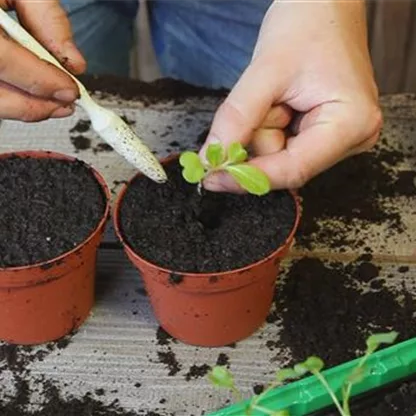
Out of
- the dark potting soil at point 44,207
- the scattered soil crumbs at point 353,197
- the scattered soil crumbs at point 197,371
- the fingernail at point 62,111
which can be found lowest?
the scattered soil crumbs at point 197,371

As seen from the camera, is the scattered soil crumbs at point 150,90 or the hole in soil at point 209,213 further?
the scattered soil crumbs at point 150,90

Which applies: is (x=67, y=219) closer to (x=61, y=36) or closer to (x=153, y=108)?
(x=61, y=36)

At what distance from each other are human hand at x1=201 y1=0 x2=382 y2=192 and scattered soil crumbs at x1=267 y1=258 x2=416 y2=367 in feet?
0.47

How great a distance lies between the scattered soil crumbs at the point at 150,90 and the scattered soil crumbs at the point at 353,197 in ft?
0.82

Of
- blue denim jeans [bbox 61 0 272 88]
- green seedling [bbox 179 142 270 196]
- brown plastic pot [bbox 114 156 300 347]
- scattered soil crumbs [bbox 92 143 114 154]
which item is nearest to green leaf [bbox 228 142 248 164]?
green seedling [bbox 179 142 270 196]

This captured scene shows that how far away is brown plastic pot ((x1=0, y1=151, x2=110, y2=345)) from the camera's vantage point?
0.91m

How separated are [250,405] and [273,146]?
368mm

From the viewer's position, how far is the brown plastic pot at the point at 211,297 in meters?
0.89

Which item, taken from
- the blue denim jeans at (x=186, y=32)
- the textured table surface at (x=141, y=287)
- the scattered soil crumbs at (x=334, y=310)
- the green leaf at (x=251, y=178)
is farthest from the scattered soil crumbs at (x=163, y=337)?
the blue denim jeans at (x=186, y=32)

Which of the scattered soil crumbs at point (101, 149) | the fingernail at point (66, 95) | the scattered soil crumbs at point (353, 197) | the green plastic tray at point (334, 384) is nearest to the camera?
the green plastic tray at point (334, 384)

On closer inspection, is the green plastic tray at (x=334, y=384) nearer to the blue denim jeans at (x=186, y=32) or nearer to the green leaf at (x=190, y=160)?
the green leaf at (x=190, y=160)

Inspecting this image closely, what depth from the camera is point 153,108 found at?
1.31 meters

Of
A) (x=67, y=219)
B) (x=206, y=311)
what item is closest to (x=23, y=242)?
(x=67, y=219)

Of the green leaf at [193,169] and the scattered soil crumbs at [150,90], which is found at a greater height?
the green leaf at [193,169]
